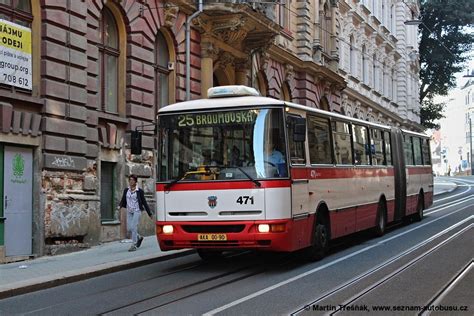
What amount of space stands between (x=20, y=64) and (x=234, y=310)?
8205mm

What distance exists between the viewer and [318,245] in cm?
1295

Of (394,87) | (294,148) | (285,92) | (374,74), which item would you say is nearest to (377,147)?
(294,148)

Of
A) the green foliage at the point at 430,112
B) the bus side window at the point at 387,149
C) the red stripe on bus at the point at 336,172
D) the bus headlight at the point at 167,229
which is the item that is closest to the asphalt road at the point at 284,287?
the bus headlight at the point at 167,229

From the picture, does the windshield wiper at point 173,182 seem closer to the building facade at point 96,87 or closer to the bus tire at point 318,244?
the bus tire at point 318,244

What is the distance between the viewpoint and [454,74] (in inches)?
2067

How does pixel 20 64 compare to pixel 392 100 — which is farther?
pixel 392 100

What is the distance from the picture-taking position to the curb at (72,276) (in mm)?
10180

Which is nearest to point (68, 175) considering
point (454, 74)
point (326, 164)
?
point (326, 164)

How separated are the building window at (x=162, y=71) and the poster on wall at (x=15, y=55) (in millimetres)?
5920

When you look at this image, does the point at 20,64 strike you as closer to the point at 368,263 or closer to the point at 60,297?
the point at 60,297

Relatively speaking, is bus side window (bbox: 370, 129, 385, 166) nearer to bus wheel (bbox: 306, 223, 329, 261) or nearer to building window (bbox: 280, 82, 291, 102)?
bus wheel (bbox: 306, 223, 329, 261)

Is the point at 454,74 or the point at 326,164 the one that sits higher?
the point at 454,74

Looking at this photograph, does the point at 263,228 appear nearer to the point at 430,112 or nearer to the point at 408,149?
the point at 408,149

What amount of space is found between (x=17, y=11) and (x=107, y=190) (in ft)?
17.5
